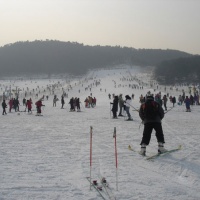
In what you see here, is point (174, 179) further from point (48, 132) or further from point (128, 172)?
point (48, 132)

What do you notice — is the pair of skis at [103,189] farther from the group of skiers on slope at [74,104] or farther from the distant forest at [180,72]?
the distant forest at [180,72]

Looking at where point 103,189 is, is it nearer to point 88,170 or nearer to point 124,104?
point 88,170

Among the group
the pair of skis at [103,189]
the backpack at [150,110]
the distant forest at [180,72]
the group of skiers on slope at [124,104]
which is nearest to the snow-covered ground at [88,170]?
the pair of skis at [103,189]

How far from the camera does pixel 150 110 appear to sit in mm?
9430

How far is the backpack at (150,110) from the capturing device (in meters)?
9.41

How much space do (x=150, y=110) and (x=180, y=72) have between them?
14961cm

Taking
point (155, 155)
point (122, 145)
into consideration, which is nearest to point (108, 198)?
point (155, 155)

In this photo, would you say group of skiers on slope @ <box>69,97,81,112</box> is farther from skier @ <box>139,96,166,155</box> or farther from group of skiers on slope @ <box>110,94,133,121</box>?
skier @ <box>139,96,166,155</box>

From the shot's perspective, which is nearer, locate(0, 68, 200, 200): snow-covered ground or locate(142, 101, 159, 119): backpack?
locate(0, 68, 200, 200): snow-covered ground

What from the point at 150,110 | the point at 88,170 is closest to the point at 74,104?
the point at 150,110

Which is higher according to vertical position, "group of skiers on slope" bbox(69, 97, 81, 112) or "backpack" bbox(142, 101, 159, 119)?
"backpack" bbox(142, 101, 159, 119)

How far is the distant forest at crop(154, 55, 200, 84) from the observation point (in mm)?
151875


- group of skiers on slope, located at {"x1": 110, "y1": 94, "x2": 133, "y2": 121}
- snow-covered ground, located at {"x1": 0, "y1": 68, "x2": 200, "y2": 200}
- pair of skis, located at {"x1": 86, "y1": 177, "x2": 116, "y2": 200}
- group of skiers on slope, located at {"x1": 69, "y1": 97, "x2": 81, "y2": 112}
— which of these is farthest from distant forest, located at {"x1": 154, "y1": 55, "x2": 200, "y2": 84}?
pair of skis, located at {"x1": 86, "y1": 177, "x2": 116, "y2": 200}

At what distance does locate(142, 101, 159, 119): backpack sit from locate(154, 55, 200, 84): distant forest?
141 m
